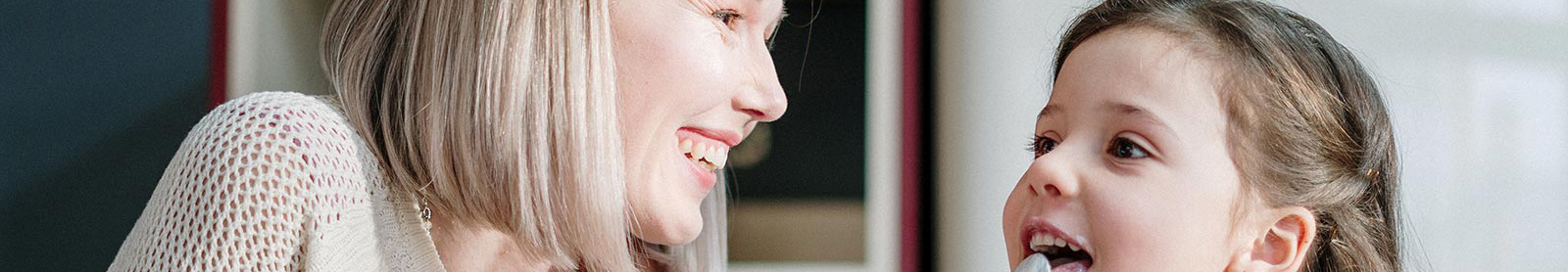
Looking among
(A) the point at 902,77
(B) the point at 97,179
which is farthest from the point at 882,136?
(B) the point at 97,179

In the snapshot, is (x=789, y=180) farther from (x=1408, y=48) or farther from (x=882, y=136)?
(x=1408, y=48)

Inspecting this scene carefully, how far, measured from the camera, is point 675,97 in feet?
2.82

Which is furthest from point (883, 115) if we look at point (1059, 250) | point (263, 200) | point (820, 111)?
point (263, 200)

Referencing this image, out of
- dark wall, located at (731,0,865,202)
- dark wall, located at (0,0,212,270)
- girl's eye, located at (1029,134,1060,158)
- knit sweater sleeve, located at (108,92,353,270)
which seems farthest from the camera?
dark wall, located at (731,0,865,202)

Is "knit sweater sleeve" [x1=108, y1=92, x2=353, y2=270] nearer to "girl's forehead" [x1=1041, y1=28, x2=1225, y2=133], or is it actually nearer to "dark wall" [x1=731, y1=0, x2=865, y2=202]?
"girl's forehead" [x1=1041, y1=28, x2=1225, y2=133]

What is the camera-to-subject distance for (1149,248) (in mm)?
Answer: 742

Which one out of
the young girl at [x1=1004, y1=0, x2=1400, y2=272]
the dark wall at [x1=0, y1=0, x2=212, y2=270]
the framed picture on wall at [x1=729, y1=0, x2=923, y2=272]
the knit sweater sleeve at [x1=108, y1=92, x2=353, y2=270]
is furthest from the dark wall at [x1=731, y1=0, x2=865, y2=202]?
the knit sweater sleeve at [x1=108, y1=92, x2=353, y2=270]

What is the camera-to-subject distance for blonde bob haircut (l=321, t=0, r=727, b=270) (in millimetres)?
812

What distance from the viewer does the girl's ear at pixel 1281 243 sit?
77 centimetres

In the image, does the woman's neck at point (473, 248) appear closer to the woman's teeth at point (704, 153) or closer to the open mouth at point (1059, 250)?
the woman's teeth at point (704, 153)

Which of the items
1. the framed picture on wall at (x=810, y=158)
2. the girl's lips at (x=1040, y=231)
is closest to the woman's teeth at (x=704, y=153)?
the girl's lips at (x=1040, y=231)

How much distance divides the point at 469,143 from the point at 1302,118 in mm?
534

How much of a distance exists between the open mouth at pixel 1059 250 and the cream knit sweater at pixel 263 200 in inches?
16.6

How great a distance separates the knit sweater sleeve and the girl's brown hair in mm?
525
